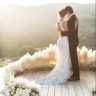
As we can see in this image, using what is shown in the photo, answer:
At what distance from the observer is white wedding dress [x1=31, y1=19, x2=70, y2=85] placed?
764 cm

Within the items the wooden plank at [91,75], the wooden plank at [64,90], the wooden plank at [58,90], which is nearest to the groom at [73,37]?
the wooden plank at [91,75]

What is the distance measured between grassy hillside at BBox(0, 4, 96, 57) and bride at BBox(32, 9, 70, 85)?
233 centimetres

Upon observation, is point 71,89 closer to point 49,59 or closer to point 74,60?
point 74,60

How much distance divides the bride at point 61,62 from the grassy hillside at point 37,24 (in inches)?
91.7

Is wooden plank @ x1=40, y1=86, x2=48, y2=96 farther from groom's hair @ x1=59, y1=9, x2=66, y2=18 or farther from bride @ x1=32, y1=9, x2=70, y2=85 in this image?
groom's hair @ x1=59, y1=9, x2=66, y2=18

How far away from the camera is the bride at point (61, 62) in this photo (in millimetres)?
7617

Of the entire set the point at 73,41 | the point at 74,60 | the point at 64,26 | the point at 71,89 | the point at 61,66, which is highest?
the point at 64,26

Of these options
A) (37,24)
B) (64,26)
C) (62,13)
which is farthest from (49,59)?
(37,24)

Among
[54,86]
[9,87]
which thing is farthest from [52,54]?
[9,87]

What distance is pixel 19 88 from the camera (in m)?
5.31

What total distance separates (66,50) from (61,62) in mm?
242

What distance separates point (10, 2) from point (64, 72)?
10.4 ft

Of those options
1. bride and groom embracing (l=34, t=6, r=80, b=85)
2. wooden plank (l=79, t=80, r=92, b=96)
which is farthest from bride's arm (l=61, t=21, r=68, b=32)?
wooden plank (l=79, t=80, r=92, b=96)

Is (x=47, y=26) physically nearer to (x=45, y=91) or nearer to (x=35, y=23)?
(x=35, y=23)
